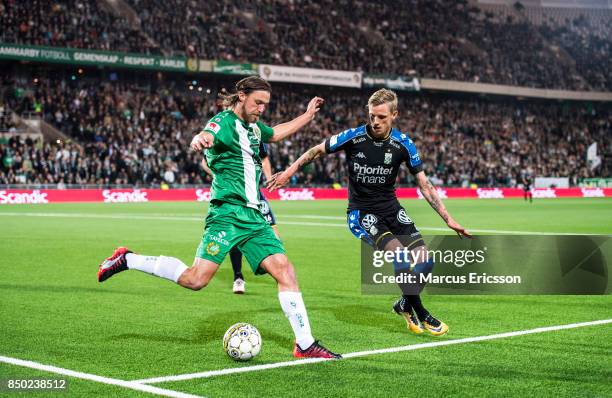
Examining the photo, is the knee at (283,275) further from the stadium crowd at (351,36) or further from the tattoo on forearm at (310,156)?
the stadium crowd at (351,36)

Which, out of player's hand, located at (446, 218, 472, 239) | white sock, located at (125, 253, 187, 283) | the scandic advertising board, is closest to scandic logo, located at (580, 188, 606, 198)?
the scandic advertising board

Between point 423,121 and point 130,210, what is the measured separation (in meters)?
32.2

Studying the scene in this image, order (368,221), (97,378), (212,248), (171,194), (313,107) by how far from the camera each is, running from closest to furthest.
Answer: (97,378)
(212,248)
(313,107)
(368,221)
(171,194)

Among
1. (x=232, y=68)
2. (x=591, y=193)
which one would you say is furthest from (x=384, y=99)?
(x=591, y=193)

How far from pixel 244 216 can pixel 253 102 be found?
95cm

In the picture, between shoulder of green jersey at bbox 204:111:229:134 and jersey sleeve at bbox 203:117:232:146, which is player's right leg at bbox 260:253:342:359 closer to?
jersey sleeve at bbox 203:117:232:146

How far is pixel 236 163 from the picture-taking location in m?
6.65

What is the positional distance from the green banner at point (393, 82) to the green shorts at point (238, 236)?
50.2m

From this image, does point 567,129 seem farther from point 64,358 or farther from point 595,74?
point 64,358

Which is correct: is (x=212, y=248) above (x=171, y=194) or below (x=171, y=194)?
above

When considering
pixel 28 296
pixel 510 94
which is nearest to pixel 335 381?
pixel 28 296

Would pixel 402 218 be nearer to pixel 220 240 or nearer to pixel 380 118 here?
pixel 380 118

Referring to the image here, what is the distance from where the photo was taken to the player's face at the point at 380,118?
7695mm

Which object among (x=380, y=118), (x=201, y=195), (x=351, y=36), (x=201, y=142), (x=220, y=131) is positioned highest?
(x=351, y=36)
